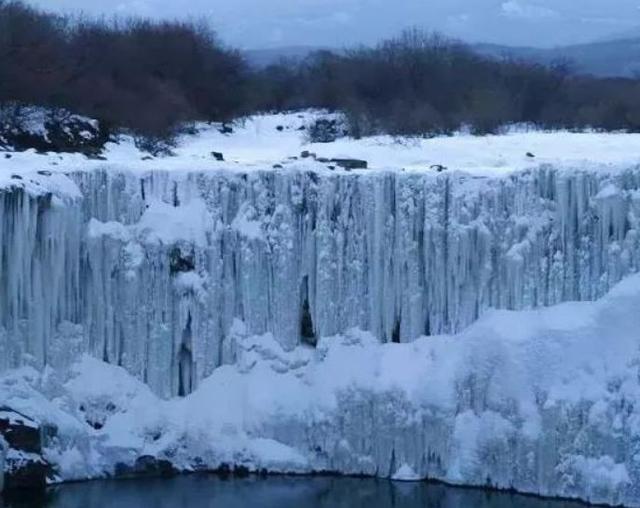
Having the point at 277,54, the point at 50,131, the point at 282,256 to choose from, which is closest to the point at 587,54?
the point at 277,54

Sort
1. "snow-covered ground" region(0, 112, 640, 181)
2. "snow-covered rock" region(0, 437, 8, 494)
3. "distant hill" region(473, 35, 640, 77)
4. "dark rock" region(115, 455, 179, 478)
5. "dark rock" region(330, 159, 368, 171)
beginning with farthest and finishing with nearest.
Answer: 1. "distant hill" region(473, 35, 640, 77)
2. "dark rock" region(330, 159, 368, 171)
3. "snow-covered ground" region(0, 112, 640, 181)
4. "dark rock" region(115, 455, 179, 478)
5. "snow-covered rock" region(0, 437, 8, 494)

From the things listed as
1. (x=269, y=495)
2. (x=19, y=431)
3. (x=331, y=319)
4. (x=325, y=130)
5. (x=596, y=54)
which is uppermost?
(x=596, y=54)

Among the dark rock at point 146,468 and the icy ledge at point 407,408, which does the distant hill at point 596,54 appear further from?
the dark rock at point 146,468

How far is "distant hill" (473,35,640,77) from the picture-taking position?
45.2 m

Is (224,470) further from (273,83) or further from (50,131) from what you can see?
(273,83)

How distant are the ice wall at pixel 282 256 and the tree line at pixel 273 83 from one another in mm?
6054

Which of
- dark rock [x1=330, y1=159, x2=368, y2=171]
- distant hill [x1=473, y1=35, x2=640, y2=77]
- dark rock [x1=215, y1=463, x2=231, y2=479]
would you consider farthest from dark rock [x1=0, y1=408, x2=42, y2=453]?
distant hill [x1=473, y1=35, x2=640, y2=77]

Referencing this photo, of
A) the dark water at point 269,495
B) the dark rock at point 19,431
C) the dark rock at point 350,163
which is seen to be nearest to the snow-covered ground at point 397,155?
the dark rock at point 350,163

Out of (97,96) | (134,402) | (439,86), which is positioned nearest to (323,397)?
(134,402)

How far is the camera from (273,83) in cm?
3778

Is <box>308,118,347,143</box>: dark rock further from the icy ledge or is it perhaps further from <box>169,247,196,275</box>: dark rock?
the icy ledge

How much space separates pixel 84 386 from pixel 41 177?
3166 millimetres

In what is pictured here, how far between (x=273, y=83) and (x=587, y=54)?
19157mm

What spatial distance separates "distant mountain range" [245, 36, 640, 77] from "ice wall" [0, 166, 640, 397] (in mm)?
23725
